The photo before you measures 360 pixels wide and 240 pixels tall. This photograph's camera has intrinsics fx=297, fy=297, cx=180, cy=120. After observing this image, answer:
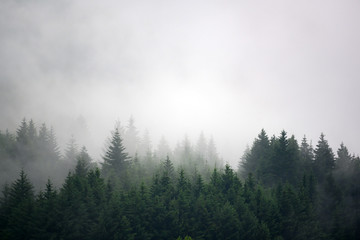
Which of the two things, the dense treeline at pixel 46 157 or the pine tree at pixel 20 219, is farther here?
the dense treeline at pixel 46 157

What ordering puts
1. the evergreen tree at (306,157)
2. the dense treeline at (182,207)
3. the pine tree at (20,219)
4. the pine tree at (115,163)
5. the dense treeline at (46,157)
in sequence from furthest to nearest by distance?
the dense treeline at (46,157) < the evergreen tree at (306,157) < the pine tree at (115,163) < the dense treeline at (182,207) < the pine tree at (20,219)

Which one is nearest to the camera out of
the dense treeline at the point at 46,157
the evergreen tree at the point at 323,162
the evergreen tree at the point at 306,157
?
the evergreen tree at the point at 323,162

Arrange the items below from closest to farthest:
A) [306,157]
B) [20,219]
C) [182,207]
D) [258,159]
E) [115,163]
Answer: [20,219] → [182,207] → [115,163] → [258,159] → [306,157]

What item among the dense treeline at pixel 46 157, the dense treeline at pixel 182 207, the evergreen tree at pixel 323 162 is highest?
the dense treeline at pixel 46 157

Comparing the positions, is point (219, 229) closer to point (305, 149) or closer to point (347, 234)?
point (347, 234)

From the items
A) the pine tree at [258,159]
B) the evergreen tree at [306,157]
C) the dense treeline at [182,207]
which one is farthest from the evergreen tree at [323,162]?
the pine tree at [258,159]

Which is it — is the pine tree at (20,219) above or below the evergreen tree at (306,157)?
below

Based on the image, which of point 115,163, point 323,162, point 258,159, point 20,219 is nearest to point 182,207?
point 115,163

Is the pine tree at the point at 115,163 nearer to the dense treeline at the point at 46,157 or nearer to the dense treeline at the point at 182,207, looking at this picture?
the dense treeline at the point at 182,207

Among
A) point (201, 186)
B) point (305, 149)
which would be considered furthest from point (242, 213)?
point (305, 149)

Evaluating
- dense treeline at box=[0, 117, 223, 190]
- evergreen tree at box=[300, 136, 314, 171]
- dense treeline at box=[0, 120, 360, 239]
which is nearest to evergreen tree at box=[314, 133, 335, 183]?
dense treeline at box=[0, 120, 360, 239]

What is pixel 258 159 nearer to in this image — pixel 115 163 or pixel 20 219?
pixel 115 163

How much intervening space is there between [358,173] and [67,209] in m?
61.7

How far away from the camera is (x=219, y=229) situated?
47000 mm
